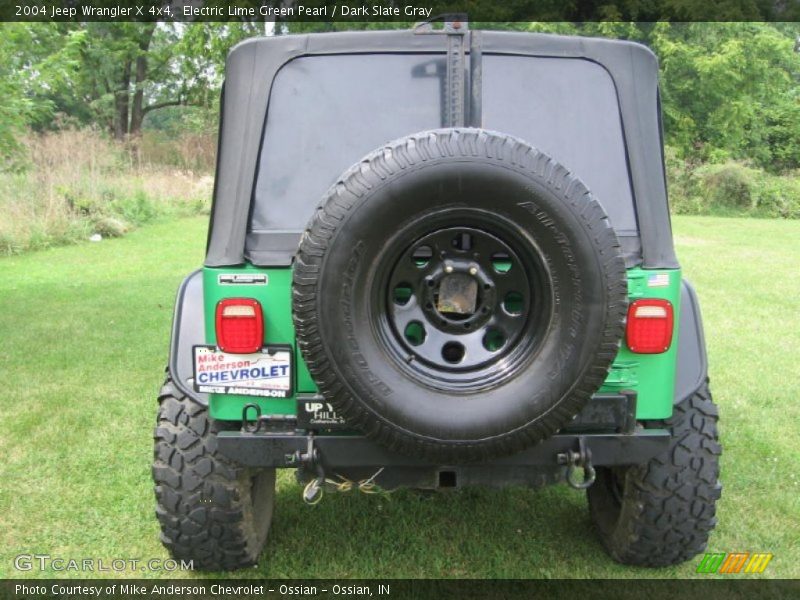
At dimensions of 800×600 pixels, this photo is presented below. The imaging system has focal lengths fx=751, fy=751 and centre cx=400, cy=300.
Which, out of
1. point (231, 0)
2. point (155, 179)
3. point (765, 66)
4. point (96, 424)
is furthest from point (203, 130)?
point (96, 424)

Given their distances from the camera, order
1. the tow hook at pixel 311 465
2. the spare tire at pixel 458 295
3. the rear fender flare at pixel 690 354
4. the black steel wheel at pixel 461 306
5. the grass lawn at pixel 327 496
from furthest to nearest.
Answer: the grass lawn at pixel 327 496
the rear fender flare at pixel 690 354
the tow hook at pixel 311 465
the black steel wheel at pixel 461 306
the spare tire at pixel 458 295

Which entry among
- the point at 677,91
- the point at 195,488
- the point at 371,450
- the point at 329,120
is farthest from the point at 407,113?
the point at 677,91

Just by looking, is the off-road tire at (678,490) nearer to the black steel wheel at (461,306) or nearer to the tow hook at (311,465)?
the black steel wheel at (461,306)

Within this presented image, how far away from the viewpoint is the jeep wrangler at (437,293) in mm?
2115

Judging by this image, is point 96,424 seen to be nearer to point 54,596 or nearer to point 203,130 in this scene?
point 54,596

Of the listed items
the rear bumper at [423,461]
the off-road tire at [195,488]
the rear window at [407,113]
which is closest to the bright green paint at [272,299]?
the rear bumper at [423,461]

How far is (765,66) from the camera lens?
2630 centimetres

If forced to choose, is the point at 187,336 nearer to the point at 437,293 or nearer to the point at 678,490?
the point at 437,293

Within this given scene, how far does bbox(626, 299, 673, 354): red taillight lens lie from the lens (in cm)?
248

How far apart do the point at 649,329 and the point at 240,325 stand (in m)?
1.35

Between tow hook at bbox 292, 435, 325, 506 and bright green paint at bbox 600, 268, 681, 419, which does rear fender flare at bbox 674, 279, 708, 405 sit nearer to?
bright green paint at bbox 600, 268, 681, 419

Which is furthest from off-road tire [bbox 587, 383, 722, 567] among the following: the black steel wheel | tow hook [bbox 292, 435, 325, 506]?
tow hook [bbox 292, 435, 325, 506]

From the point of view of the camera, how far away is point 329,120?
104 inches

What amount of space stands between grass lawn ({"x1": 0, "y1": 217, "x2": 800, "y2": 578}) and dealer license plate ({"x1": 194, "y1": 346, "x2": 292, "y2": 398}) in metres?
1.01
